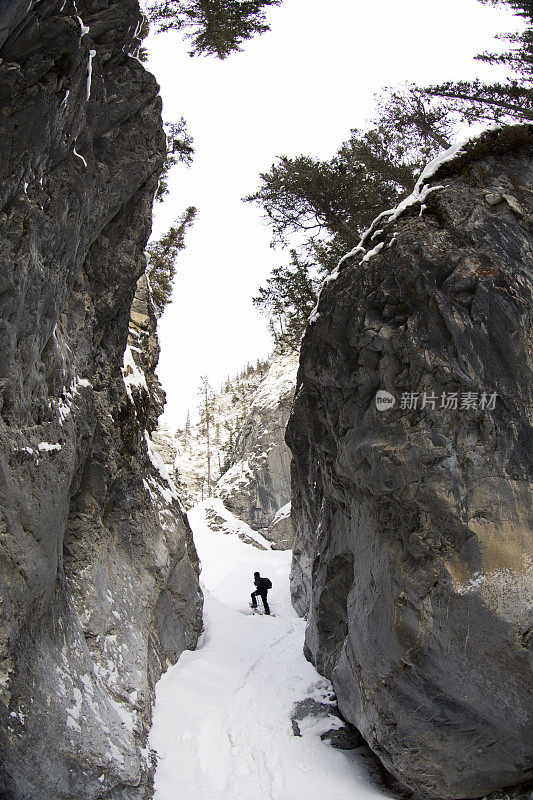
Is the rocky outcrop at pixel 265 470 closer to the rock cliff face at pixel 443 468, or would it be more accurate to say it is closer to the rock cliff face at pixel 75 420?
the rock cliff face at pixel 75 420

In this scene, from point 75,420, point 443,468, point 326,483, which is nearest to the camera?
point 443,468

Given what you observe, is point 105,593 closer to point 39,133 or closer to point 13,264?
point 13,264

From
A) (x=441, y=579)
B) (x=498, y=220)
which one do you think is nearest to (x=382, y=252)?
(x=498, y=220)

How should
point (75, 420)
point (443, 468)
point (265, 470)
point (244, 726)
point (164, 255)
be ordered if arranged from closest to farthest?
1. point (443, 468)
2. point (75, 420)
3. point (244, 726)
4. point (164, 255)
5. point (265, 470)

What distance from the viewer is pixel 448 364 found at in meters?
7.39

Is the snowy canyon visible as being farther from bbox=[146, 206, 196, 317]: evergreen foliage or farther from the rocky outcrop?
the rocky outcrop

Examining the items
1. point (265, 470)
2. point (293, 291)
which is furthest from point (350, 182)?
point (265, 470)

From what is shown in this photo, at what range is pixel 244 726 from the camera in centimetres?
848

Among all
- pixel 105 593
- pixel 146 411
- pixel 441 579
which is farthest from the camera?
pixel 146 411

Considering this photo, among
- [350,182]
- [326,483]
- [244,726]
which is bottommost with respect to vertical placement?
[244,726]

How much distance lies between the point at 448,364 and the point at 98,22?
6675 millimetres

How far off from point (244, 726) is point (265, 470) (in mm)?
23182

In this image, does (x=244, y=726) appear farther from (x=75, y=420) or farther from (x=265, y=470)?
(x=265, y=470)

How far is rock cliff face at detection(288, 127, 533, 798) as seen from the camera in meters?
6.54
